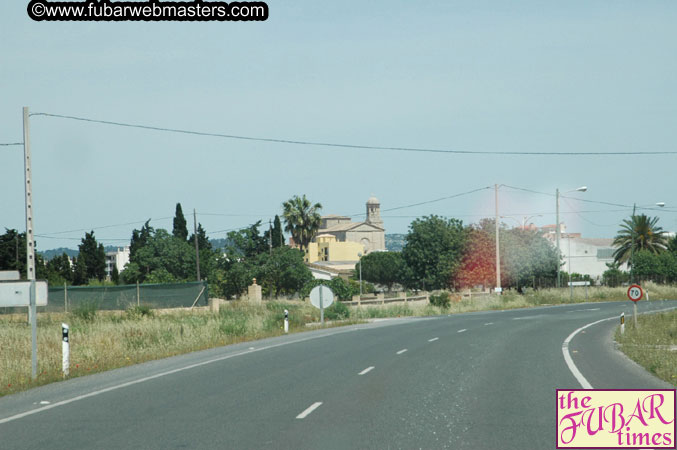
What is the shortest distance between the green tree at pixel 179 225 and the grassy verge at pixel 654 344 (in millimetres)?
71739

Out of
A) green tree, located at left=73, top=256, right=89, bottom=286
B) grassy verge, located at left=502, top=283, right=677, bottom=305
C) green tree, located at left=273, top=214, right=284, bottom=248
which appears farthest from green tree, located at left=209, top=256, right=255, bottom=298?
grassy verge, located at left=502, top=283, right=677, bottom=305

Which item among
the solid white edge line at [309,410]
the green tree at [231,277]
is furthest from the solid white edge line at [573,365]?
the green tree at [231,277]

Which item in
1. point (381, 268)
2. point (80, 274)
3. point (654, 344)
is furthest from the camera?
point (381, 268)

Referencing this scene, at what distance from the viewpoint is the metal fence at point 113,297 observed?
45.3 m

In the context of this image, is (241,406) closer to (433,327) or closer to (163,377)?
(163,377)

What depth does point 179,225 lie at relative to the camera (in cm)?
10294

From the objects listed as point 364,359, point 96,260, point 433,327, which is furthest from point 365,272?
point 364,359

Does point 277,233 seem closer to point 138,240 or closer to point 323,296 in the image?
point 138,240

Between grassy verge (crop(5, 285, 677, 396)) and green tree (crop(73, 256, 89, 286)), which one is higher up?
green tree (crop(73, 256, 89, 286))

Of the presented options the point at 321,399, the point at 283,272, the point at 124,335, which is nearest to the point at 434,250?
the point at 283,272

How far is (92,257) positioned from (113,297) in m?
57.5

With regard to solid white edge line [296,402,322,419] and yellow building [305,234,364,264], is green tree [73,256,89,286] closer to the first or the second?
solid white edge line [296,402,322,419]

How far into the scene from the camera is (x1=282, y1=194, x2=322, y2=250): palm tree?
109 m

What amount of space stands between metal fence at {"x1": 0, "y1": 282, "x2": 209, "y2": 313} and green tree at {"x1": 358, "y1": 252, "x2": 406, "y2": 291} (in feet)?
260
